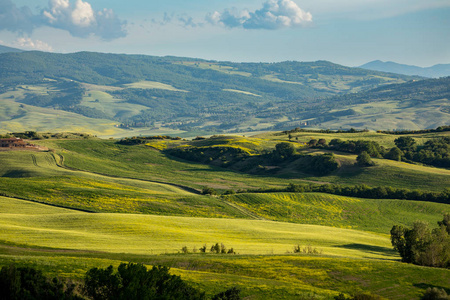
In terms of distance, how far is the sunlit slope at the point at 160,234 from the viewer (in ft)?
165

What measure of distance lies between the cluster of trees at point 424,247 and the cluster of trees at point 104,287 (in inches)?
1091

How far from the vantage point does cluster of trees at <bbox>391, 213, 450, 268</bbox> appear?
50.5 meters

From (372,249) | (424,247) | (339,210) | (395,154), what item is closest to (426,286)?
(424,247)

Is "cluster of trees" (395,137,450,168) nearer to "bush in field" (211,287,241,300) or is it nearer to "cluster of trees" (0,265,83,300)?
"bush in field" (211,287,241,300)

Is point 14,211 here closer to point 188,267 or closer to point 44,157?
point 188,267

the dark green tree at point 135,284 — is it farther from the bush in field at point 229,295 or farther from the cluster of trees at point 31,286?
the cluster of trees at point 31,286

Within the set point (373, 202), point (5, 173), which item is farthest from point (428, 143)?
point (5, 173)

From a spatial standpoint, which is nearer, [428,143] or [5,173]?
[5,173]

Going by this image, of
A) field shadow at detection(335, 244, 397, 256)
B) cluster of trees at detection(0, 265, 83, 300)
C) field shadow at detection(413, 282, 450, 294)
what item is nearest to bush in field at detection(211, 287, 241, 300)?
cluster of trees at detection(0, 265, 83, 300)

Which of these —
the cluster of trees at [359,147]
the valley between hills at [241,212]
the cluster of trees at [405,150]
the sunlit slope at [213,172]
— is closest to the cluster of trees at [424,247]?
the valley between hills at [241,212]

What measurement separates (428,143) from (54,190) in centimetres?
13943

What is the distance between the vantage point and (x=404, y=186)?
12469 cm

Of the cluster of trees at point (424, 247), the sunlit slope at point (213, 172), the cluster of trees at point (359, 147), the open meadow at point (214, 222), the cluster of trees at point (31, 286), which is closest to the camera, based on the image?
the cluster of trees at point (31, 286)

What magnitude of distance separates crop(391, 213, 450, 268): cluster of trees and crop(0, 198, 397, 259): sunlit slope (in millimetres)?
2968
